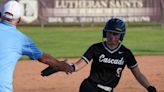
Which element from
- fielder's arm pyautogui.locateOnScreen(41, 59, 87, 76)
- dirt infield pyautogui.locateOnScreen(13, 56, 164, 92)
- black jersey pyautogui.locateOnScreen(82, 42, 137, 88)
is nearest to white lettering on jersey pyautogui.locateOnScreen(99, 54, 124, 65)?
black jersey pyautogui.locateOnScreen(82, 42, 137, 88)

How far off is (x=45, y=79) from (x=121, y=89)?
2.21 m

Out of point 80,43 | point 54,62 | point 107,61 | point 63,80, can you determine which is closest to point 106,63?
point 107,61

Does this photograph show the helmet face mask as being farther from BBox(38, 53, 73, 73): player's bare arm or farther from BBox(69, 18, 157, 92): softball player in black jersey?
BBox(38, 53, 73, 73): player's bare arm

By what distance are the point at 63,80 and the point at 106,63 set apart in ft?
21.4

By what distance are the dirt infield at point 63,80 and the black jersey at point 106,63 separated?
16.7 ft

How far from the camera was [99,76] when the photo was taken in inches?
240

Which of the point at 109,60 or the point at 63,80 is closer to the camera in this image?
the point at 109,60

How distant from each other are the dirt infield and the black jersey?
5.08 metres

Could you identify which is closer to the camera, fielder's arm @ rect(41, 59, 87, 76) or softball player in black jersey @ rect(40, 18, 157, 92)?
fielder's arm @ rect(41, 59, 87, 76)

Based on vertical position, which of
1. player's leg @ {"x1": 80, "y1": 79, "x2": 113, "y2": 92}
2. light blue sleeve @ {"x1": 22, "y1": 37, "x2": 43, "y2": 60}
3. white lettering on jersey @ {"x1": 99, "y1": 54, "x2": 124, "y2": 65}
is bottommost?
player's leg @ {"x1": 80, "y1": 79, "x2": 113, "y2": 92}

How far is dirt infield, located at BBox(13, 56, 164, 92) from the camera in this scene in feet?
37.3

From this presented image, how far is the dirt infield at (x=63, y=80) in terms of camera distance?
11375 millimetres

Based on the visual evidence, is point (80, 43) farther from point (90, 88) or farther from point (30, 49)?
point (30, 49)

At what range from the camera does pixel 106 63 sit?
6.04 metres
